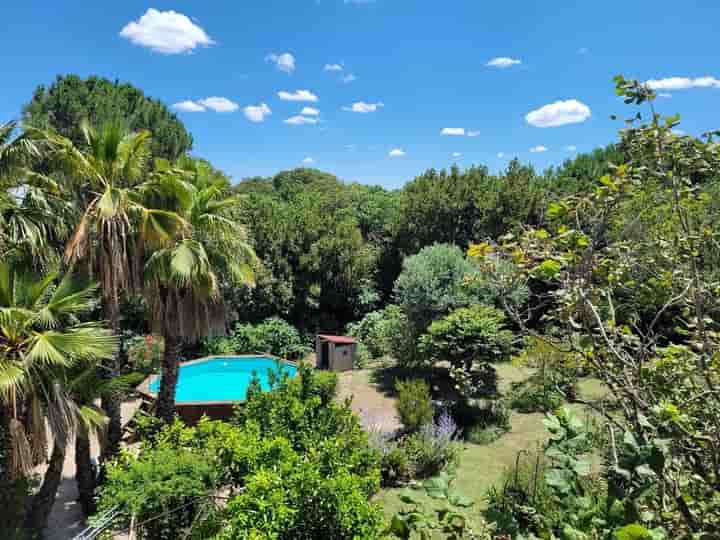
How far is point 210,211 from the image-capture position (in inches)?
364

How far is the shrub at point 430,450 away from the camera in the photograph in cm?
955

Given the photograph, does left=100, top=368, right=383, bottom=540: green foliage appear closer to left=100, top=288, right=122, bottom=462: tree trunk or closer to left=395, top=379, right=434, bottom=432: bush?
left=100, top=288, right=122, bottom=462: tree trunk

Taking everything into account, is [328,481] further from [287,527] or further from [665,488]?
[665,488]

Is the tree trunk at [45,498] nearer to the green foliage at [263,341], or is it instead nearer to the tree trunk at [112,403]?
the tree trunk at [112,403]

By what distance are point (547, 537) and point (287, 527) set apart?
2819mm

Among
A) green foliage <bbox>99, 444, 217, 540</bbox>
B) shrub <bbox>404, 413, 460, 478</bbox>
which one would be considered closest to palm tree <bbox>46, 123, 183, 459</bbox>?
green foliage <bbox>99, 444, 217, 540</bbox>

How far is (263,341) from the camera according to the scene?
64.4 feet

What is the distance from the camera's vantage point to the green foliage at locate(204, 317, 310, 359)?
19.1 meters

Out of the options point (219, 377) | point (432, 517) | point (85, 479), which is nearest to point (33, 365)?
point (85, 479)

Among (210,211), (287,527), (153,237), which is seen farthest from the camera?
(210,211)

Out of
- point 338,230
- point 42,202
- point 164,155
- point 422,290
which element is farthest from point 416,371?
point 164,155

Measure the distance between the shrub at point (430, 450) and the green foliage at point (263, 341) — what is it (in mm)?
10740

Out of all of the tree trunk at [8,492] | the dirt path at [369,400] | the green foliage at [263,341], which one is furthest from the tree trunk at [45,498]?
the green foliage at [263,341]

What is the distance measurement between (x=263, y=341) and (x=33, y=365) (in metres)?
14.4
